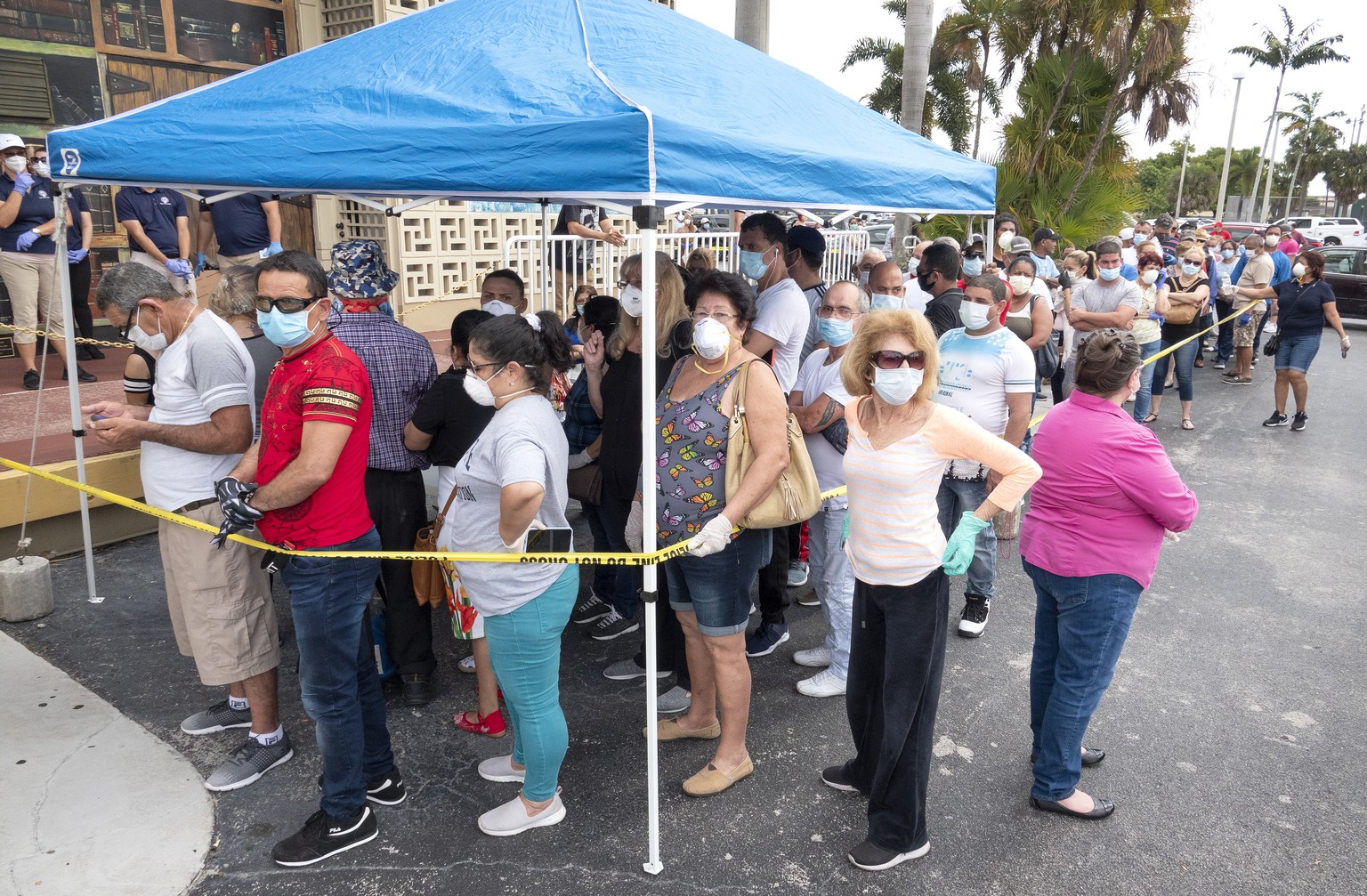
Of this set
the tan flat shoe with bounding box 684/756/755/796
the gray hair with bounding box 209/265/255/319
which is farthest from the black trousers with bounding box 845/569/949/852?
the gray hair with bounding box 209/265/255/319

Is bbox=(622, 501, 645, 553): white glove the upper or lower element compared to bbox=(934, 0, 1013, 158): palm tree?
lower

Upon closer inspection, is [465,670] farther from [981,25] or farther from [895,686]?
[981,25]

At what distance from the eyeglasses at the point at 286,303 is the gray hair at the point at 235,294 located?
739mm

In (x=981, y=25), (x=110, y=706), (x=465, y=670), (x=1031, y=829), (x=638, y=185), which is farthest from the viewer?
(x=981, y=25)

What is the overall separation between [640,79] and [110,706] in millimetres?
3399

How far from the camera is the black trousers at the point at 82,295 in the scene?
300 inches

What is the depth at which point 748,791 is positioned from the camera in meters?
3.44

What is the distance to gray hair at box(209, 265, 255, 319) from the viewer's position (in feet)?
11.6

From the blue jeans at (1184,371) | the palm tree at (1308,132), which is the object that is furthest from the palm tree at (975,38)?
the palm tree at (1308,132)

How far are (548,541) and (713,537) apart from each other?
52cm

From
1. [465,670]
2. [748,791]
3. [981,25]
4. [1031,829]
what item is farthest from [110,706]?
[981,25]

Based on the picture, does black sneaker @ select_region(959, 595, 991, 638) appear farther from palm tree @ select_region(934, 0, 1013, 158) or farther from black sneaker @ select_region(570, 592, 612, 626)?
palm tree @ select_region(934, 0, 1013, 158)

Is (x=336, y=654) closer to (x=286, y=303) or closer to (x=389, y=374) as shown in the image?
(x=286, y=303)

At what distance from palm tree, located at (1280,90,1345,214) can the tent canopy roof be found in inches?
2720
